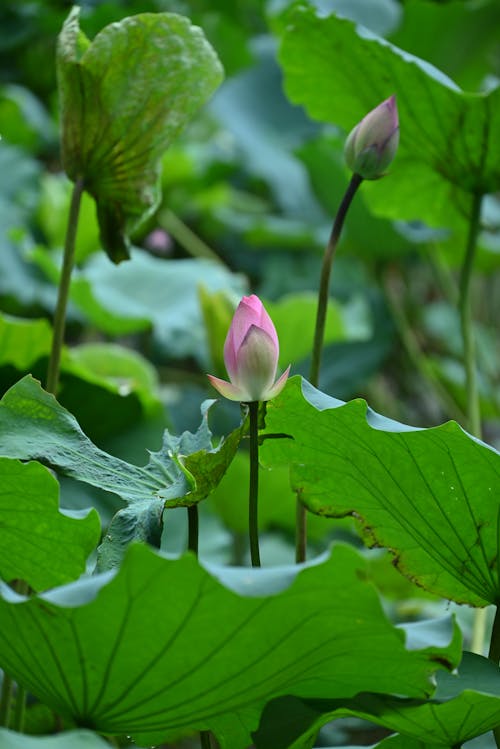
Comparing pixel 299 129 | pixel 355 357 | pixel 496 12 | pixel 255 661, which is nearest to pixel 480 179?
pixel 255 661

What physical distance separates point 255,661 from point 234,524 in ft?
3.24

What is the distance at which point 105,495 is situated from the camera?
1.32 meters

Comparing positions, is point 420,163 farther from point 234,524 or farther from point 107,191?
point 234,524

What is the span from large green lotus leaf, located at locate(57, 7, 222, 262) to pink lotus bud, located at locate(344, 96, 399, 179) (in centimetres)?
16

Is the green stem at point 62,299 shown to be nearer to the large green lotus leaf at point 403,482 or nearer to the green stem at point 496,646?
the large green lotus leaf at point 403,482

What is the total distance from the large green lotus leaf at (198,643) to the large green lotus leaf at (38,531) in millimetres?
86

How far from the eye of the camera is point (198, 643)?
1.71ft

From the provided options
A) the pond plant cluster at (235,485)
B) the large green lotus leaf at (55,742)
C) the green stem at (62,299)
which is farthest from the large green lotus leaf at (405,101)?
the large green lotus leaf at (55,742)

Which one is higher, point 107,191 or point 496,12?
point 107,191

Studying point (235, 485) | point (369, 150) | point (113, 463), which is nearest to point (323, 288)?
point (369, 150)

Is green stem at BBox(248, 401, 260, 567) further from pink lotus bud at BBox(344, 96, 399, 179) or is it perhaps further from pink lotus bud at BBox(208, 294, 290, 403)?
pink lotus bud at BBox(344, 96, 399, 179)

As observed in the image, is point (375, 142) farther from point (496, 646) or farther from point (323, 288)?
point (496, 646)

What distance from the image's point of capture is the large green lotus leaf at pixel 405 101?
0.95 m

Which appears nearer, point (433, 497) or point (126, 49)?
point (433, 497)
